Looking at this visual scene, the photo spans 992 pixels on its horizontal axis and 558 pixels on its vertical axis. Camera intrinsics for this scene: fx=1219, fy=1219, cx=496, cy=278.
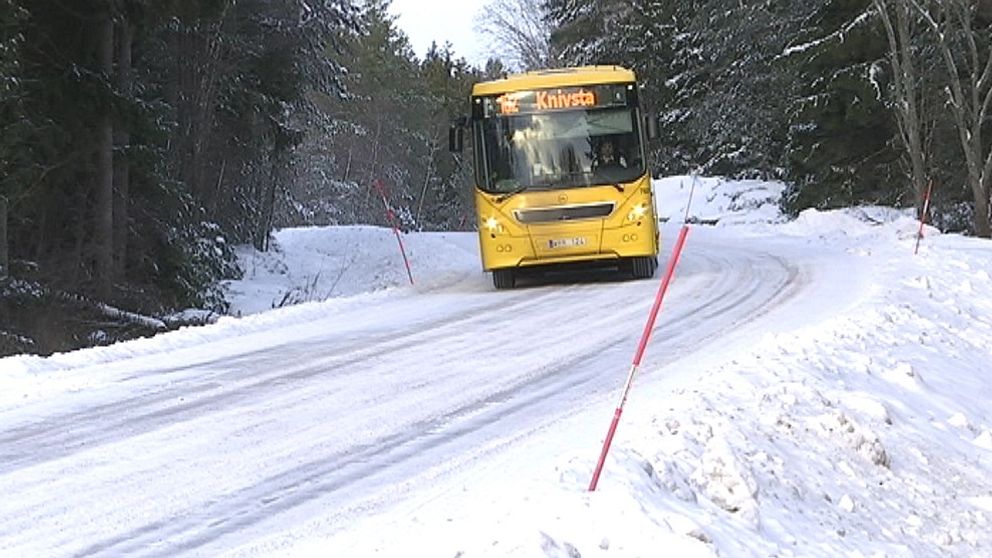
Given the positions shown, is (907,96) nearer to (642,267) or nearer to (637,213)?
(642,267)

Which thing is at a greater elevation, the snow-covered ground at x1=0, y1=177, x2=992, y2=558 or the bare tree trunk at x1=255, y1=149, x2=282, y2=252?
the bare tree trunk at x1=255, y1=149, x2=282, y2=252

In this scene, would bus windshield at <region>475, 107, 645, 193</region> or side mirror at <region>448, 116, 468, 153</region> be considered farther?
bus windshield at <region>475, 107, 645, 193</region>

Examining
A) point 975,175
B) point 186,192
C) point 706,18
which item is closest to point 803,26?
point 706,18

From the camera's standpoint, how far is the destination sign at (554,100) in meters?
17.6

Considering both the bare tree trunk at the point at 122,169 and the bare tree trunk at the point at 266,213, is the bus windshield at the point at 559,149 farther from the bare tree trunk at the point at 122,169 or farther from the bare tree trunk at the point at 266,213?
the bare tree trunk at the point at 266,213

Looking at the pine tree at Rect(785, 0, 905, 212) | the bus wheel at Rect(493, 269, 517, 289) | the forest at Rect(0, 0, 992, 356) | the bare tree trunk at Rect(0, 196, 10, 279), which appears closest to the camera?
the bare tree trunk at Rect(0, 196, 10, 279)

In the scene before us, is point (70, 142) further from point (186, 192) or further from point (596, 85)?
point (596, 85)

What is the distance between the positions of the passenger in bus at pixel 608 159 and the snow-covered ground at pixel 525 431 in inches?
103

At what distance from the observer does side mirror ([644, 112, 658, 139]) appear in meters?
17.5

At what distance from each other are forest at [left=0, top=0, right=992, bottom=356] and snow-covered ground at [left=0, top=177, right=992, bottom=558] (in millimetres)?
6147

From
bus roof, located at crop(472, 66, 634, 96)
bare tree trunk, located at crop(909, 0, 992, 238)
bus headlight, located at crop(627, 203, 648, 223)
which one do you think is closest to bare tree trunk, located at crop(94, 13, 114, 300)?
bus roof, located at crop(472, 66, 634, 96)

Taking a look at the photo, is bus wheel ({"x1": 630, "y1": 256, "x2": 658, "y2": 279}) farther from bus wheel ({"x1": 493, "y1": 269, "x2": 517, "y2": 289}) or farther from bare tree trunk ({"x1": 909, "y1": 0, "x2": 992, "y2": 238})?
bare tree trunk ({"x1": 909, "y1": 0, "x2": 992, "y2": 238})

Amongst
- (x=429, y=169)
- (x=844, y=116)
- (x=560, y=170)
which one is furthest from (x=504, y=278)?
(x=429, y=169)

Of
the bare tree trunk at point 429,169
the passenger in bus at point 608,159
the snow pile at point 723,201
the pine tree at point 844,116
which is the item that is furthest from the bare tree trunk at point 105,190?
the bare tree trunk at point 429,169
